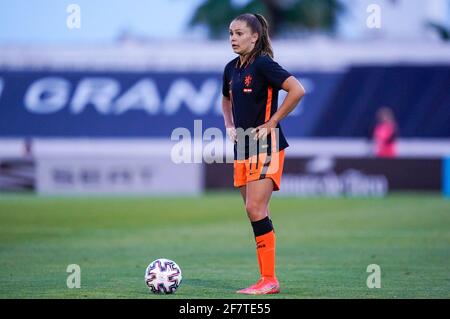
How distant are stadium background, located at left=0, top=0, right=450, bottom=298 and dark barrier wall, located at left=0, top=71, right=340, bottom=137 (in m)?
0.05

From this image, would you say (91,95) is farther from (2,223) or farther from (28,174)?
(2,223)

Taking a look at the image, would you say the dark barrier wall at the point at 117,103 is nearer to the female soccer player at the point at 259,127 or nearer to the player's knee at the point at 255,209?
the female soccer player at the point at 259,127

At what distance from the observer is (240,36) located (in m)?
9.77

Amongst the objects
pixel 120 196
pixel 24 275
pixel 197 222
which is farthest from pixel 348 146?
pixel 24 275

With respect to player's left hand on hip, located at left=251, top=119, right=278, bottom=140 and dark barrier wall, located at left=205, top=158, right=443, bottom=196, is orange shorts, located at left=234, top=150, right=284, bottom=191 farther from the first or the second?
dark barrier wall, located at left=205, top=158, right=443, bottom=196

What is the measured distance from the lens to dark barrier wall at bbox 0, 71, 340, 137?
Result: 33.8 meters

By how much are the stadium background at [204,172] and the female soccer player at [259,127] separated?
21.7 inches

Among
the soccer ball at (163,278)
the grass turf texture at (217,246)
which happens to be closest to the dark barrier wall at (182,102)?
the grass turf texture at (217,246)

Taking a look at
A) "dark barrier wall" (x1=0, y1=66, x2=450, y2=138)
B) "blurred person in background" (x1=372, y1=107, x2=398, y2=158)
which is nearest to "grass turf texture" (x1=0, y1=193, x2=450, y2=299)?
"blurred person in background" (x1=372, y1=107, x2=398, y2=158)

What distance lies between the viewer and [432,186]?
2891cm

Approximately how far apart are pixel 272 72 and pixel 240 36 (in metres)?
0.46

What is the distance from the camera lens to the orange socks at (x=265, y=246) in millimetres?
9820

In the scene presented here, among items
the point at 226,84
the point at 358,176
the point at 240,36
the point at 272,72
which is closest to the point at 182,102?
the point at 358,176

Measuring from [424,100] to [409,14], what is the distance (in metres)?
10.2
